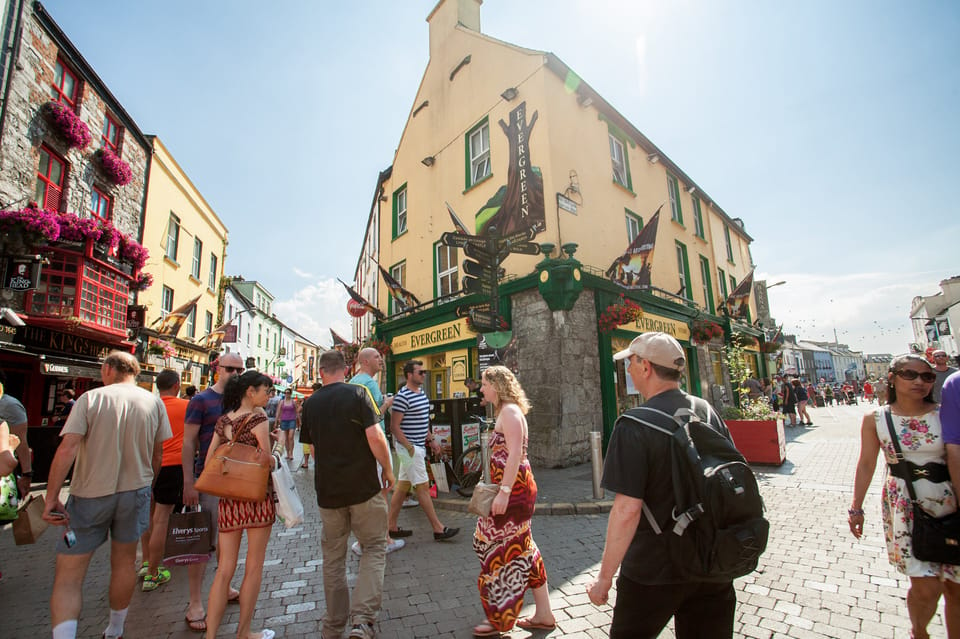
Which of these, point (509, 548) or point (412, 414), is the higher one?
point (412, 414)

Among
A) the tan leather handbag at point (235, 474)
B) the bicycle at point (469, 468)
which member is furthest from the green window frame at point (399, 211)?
the tan leather handbag at point (235, 474)

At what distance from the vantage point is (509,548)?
9.89ft

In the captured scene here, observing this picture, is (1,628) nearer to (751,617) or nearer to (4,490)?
(4,490)

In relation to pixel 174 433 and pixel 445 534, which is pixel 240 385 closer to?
pixel 174 433

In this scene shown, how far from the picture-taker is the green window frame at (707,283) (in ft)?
56.1

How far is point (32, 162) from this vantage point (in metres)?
10.5

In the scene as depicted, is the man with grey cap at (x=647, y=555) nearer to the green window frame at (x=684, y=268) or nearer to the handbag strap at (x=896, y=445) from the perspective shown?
the handbag strap at (x=896, y=445)

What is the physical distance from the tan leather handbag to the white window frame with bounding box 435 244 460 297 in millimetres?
9531

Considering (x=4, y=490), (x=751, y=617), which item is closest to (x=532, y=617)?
(x=751, y=617)

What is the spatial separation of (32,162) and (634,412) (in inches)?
597

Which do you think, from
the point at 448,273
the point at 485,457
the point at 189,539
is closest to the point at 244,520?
the point at 189,539

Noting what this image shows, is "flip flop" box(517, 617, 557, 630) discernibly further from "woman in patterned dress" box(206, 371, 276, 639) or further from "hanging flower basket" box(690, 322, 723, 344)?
"hanging flower basket" box(690, 322, 723, 344)

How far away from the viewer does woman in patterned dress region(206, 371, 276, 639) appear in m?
2.85

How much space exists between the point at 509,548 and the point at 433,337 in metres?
9.96
